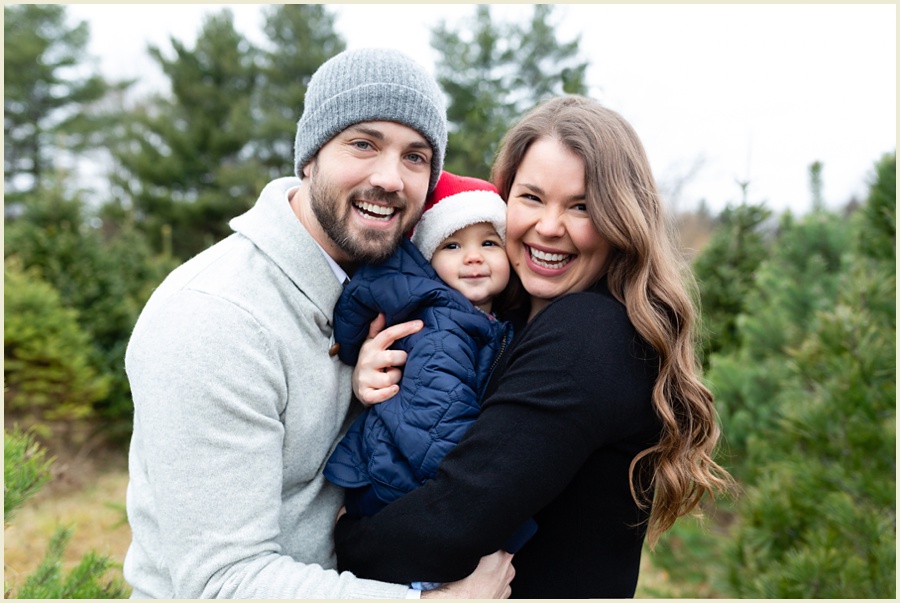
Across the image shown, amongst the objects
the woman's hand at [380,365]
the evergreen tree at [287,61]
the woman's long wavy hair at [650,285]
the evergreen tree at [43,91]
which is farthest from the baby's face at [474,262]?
the evergreen tree at [43,91]

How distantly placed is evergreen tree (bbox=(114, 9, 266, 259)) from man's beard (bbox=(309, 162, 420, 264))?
1536 cm

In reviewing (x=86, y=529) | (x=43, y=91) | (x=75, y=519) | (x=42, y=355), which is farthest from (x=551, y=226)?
(x=43, y=91)

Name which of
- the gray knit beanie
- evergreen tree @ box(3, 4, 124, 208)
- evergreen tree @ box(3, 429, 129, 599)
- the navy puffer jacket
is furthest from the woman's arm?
evergreen tree @ box(3, 4, 124, 208)

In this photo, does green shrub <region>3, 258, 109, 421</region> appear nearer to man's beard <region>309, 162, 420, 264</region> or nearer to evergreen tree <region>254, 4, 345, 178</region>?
man's beard <region>309, 162, 420, 264</region>

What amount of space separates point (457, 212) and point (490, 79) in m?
2.76

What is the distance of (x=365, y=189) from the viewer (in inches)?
87.3

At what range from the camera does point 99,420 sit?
7109 mm

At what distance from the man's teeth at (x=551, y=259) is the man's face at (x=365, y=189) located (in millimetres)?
480

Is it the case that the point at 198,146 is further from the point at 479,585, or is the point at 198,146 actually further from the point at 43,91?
the point at 479,585

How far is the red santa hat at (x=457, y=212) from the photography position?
2391mm

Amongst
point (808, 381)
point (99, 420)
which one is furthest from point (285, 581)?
point (99, 420)

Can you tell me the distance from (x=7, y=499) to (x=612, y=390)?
1.93 metres

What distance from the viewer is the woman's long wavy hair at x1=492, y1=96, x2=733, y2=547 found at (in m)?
2.01

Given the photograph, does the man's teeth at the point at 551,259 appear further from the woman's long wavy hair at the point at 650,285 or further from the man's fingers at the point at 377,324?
the man's fingers at the point at 377,324
